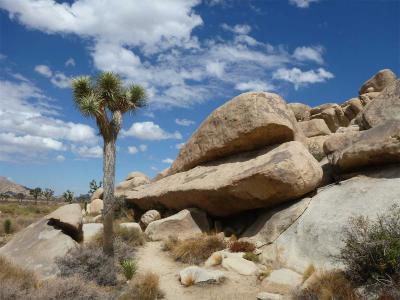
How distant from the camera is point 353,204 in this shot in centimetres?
1195

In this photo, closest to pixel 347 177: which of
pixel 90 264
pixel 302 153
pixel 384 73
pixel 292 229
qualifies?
pixel 302 153

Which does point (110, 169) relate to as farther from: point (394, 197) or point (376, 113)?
point (376, 113)

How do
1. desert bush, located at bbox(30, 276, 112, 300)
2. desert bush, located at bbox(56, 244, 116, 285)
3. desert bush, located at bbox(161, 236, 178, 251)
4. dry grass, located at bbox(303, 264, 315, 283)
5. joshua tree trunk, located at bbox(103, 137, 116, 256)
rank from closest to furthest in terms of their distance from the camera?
desert bush, located at bbox(30, 276, 112, 300), dry grass, located at bbox(303, 264, 315, 283), desert bush, located at bbox(56, 244, 116, 285), joshua tree trunk, located at bbox(103, 137, 116, 256), desert bush, located at bbox(161, 236, 178, 251)

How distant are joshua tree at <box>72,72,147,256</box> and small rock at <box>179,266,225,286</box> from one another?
9.84ft

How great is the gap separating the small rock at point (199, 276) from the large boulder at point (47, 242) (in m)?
3.85

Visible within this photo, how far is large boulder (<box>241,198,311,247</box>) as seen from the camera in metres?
13.1

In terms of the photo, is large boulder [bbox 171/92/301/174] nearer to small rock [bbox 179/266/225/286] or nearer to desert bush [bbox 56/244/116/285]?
small rock [bbox 179/266/225/286]

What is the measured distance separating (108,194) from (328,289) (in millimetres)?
7193

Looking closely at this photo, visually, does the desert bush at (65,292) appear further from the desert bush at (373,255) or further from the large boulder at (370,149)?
the large boulder at (370,149)

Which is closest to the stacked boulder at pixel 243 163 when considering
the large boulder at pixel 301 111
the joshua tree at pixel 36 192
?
the large boulder at pixel 301 111

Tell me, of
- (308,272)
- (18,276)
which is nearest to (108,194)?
(18,276)

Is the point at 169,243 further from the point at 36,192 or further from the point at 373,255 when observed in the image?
the point at 36,192

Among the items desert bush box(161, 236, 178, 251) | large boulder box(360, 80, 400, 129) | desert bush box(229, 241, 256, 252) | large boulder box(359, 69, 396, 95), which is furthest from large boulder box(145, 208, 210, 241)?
large boulder box(359, 69, 396, 95)

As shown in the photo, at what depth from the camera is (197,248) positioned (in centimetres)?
1338
